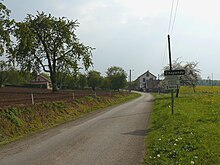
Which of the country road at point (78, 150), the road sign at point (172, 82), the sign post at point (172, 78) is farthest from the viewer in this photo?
the road sign at point (172, 82)

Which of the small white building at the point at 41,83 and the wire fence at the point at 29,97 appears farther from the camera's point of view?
the small white building at the point at 41,83

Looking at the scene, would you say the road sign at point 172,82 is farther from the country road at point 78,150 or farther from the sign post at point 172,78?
the country road at point 78,150

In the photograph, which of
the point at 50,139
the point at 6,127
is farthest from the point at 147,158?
the point at 6,127

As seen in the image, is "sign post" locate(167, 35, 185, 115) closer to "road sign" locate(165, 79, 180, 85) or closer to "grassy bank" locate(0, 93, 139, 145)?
"road sign" locate(165, 79, 180, 85)

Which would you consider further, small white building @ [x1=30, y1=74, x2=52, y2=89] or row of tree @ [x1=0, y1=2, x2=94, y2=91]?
small white building @ [x1=30, y1=74, x2=52, y2=89]

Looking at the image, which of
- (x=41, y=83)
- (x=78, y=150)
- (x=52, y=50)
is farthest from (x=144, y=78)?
(x=78, y=150)

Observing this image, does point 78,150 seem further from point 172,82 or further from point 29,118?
point 172,82

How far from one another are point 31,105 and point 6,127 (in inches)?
212

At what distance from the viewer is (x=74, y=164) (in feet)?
27.1

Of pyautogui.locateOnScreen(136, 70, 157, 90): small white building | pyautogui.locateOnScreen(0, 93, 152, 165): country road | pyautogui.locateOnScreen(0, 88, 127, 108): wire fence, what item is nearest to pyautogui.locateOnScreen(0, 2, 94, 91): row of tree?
pyautogui.locateOnScreen(0, 88, 127, 108): wire fence

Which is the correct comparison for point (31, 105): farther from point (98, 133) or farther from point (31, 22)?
point (31, 22)

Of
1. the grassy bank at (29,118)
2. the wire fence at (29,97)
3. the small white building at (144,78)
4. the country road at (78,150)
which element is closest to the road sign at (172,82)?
the country road at (78,150)

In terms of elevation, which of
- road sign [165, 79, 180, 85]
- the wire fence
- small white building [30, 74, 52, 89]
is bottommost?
the wire fence

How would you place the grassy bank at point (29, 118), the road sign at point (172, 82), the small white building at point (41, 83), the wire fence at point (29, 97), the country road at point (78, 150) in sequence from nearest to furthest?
A: the country road at point (78, 150)
the grassy bank at point (29, 118)
the road sign at point (172, 82)
the wire fence at point (29, 97)
the small white building at point (41, 83)
